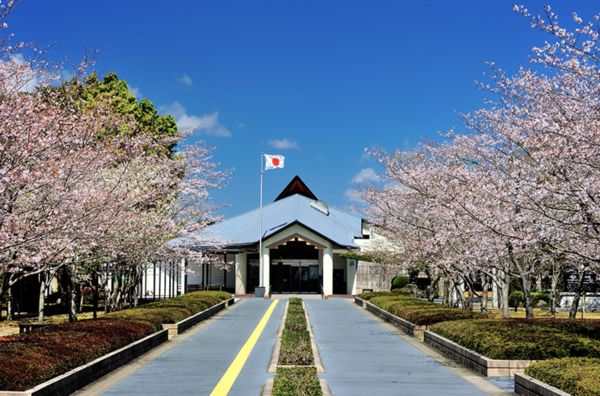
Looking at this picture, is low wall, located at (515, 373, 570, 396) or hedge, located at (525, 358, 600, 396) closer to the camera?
hedge, located at (525, 358, 600, 396)

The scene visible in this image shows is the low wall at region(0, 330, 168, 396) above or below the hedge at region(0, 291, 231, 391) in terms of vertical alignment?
below

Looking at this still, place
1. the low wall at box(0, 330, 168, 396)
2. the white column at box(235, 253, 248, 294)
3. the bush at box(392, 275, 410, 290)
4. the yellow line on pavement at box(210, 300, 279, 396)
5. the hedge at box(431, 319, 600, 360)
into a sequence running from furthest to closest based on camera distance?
the white column at box(235, 253, 248, 294) → the bush at box(392, 275, 410, 290) → the hedge at box(431, 319, 600, 360) → the yellow line on pavement at box(210, 300, 279, 396) → the low wall at box(0, 330, 168, 396)

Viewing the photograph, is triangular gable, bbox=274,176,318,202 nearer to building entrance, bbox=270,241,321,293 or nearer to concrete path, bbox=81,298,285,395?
building entrance, bbox=270,241,321,293

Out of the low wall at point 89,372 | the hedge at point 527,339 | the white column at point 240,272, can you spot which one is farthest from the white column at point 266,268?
the hedge at point 527,339

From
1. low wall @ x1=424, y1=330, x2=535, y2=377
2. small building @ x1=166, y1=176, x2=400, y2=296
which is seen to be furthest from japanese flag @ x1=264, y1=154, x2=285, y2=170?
low wall @ x1=424, y1=330, x2=535, y2=377

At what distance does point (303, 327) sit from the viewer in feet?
78.3

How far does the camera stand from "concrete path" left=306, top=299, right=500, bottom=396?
1223cm

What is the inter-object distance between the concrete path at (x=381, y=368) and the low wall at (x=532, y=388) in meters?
0.54

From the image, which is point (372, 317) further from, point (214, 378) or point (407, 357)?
point (214, 378)

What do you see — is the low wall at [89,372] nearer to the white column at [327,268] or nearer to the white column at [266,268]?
the white column at [266,268]

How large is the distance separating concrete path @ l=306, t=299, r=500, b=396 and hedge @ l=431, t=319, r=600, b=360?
33.8 inches

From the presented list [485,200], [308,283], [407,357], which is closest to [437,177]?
[485,200]

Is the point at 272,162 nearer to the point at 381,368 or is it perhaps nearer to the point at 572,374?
the point at 381,368

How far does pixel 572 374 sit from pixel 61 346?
29.1 ft
